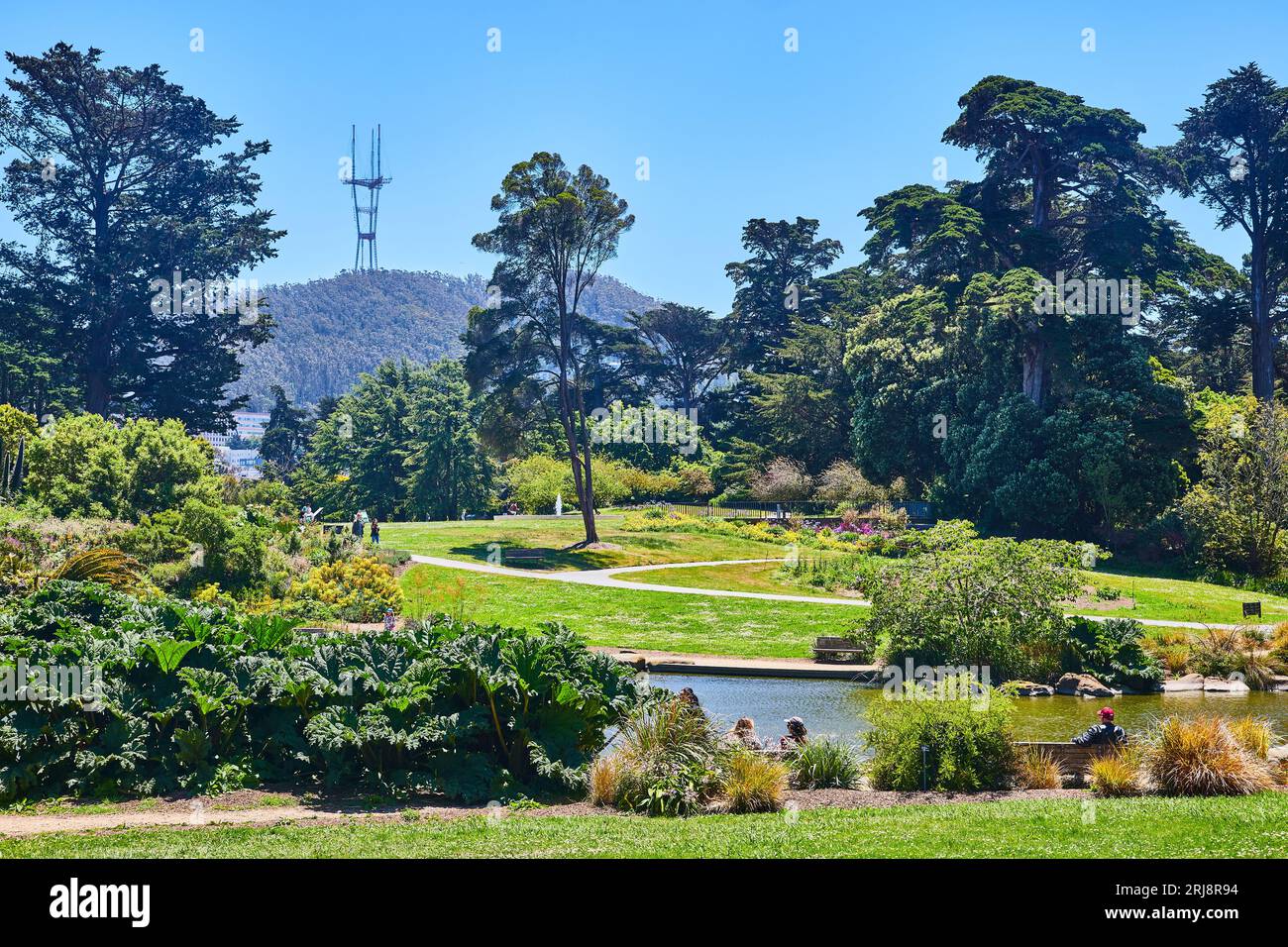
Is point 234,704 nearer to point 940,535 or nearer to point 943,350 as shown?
point 940,535

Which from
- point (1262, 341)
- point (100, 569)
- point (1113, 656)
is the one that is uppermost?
point (1262, 341)

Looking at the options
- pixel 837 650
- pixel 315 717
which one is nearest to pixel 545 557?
pixel 837 650

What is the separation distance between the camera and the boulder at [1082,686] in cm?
2075

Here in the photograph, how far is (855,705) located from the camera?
19047 millimetres

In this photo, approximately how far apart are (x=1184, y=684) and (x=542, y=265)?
25.5 metres

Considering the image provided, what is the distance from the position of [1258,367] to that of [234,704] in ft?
159

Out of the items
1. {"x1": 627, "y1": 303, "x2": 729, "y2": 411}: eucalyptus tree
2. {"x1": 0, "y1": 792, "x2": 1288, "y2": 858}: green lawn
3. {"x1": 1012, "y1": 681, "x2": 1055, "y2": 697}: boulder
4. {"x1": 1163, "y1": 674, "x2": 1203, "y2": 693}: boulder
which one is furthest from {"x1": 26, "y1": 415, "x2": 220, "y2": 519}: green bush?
{"x1": 627, "y1": 303, "x2": 729, "y2": 411}: eucalyptus tree

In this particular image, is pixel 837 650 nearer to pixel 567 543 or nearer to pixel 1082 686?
pixel 1082 686

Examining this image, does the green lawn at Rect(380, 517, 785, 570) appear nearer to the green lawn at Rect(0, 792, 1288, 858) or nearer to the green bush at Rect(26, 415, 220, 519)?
the green bush at Rect(26, 415, 220, 519)

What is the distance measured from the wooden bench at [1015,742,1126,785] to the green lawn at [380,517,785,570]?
79.0 ft

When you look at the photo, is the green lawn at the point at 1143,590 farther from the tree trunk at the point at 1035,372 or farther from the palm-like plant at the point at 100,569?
the palm-like plant at the point at 100,569
